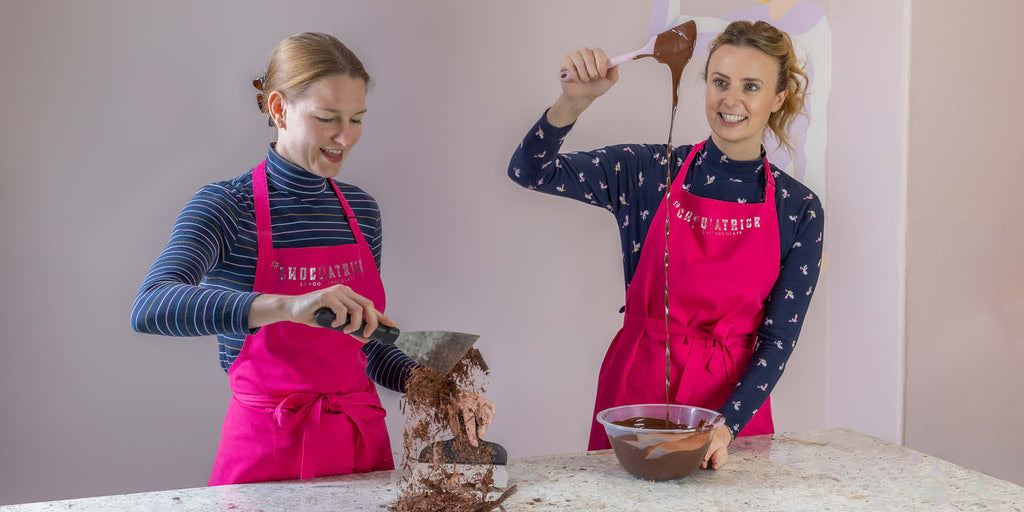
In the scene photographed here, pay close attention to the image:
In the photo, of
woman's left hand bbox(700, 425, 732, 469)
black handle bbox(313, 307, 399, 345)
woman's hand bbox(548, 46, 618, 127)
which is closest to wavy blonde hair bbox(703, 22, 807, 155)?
woman's hand bbox(548, 46, 618, 127)

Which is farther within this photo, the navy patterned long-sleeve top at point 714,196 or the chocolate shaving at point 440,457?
the navy patterned long-sleeve top at point 714,196

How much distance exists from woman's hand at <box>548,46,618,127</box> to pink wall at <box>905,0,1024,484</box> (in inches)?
58.9

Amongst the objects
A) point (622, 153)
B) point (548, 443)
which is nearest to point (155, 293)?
Result: point (622, 153)

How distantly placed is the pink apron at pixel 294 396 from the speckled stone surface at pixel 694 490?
17cm

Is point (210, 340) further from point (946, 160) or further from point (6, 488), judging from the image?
point (946, 160)

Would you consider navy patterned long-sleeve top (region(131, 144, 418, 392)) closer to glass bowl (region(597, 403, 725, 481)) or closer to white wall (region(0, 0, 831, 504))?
glass bowl (region(597, 403, 725, 481))

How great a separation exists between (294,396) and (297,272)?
A: 0.25 metres

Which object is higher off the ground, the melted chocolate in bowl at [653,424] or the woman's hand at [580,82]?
the woman's hand at [580,82]

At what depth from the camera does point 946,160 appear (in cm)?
279

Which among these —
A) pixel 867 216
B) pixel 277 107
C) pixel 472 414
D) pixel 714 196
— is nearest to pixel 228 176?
pixel 277 107

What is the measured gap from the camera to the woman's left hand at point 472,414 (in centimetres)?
145

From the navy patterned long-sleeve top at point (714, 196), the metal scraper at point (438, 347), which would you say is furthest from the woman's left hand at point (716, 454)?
the metal scraper at point (438, 347)

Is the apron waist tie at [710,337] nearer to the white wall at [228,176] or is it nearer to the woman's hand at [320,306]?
the white wall at [228,176]

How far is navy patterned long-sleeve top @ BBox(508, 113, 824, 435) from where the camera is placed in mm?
1869
